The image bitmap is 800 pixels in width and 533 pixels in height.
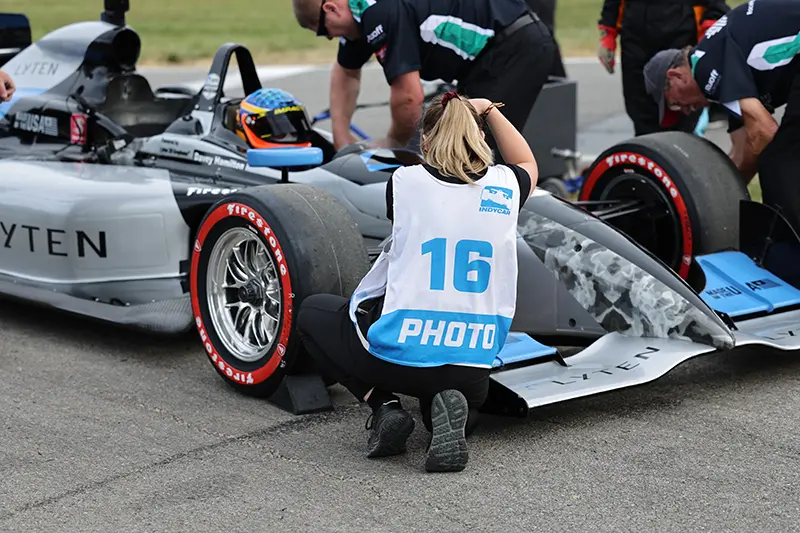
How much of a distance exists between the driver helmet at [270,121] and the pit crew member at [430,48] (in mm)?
397

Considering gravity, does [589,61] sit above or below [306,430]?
below

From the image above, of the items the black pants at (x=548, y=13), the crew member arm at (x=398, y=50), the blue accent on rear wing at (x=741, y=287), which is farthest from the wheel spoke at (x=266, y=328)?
the black pants at (x=548, y=13)

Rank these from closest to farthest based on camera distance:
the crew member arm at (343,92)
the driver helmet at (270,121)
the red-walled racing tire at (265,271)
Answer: the red-walled racing tire at (265,271) → the driver helmet at (270,121) → the crew member arm at (343,92)

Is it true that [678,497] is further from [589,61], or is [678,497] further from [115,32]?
[589,61]

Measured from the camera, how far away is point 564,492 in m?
4.08

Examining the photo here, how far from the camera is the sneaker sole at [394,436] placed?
4320mm

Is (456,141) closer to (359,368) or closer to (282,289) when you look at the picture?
(359,368)

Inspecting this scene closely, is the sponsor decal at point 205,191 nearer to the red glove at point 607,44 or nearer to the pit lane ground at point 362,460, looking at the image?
the pit lane ground at point 362,460

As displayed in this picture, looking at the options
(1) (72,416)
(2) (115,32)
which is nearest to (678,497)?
(1) (72,416)

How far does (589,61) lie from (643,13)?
33.7ft

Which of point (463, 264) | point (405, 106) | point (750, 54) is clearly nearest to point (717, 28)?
point (750, 54)

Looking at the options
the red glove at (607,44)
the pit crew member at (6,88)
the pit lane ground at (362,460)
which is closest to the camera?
the pit lane ground at (362,460)

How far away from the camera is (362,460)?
4398mm

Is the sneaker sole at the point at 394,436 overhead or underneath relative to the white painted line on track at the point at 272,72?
overhead
